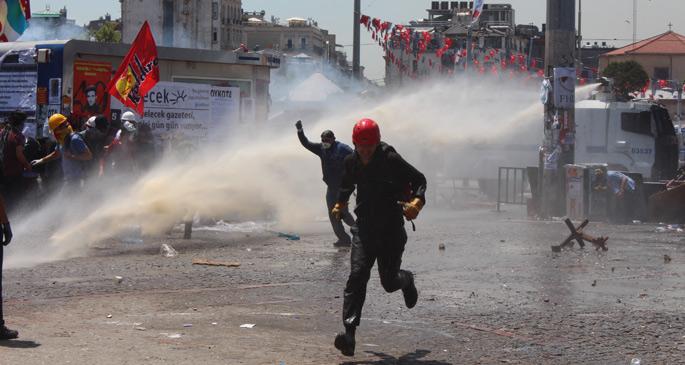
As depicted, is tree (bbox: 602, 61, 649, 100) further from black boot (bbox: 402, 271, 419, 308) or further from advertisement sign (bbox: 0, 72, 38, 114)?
black boot (bbox: 402, 271, 419, 308)

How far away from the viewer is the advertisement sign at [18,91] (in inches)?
→ 701

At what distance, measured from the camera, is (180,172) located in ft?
54.3

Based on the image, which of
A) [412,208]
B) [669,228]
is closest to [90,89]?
[669,228]

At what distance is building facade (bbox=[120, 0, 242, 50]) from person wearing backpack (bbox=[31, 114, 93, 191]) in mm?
80063

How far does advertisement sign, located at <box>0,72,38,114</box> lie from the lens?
17812 millimetres

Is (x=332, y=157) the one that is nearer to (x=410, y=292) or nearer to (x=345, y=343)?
(x=410, y=292)

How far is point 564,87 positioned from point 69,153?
10036 millimetres

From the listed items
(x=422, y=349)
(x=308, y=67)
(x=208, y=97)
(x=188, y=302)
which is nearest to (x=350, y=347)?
(x=422, y=349)

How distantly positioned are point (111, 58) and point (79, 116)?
4.52 feet

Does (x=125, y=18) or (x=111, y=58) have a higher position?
(x=125, y=18)

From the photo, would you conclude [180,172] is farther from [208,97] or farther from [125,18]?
[125,18]

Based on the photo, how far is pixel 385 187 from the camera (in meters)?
7.55

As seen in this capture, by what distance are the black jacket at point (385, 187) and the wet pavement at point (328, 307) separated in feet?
2.96

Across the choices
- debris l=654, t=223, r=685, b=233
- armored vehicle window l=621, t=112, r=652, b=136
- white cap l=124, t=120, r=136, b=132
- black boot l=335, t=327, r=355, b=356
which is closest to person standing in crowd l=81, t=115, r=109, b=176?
white cap l=124, t=120, r=136, b=132
